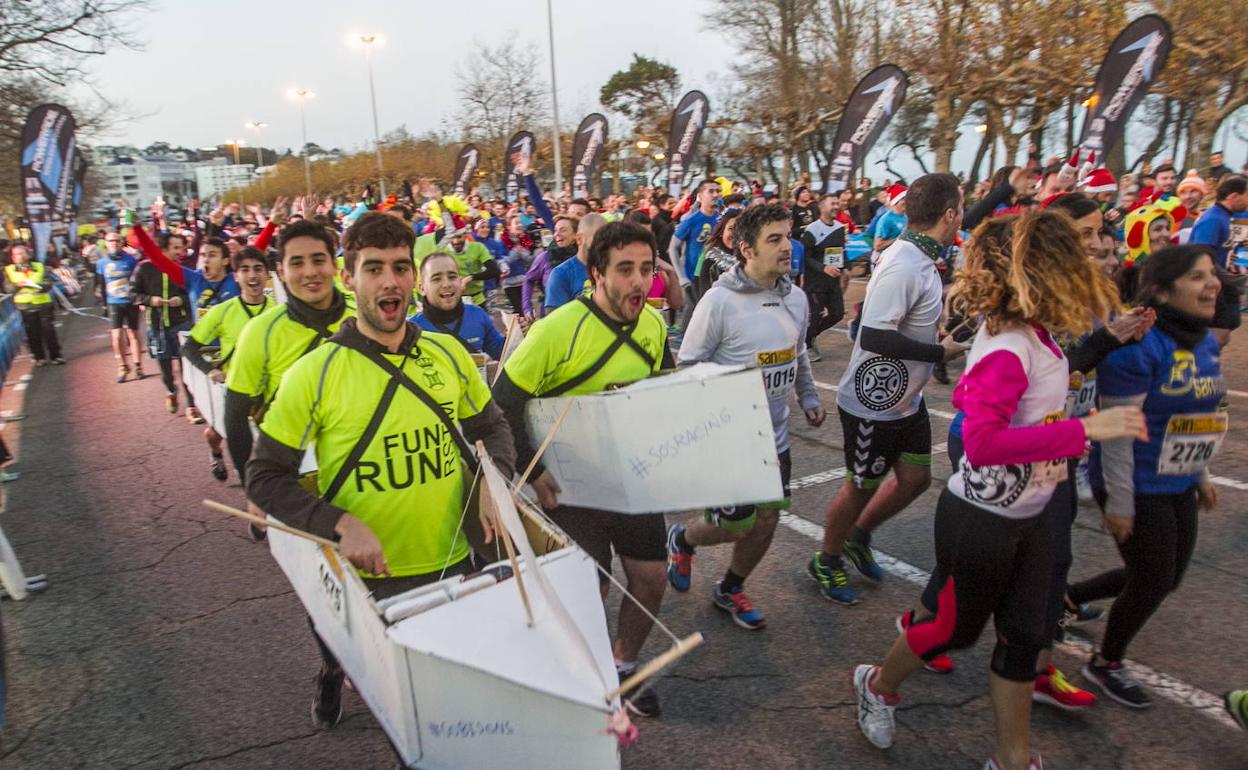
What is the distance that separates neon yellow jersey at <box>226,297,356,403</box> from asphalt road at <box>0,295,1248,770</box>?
4.21 ft

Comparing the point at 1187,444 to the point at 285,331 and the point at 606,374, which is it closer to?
the point at 606,374

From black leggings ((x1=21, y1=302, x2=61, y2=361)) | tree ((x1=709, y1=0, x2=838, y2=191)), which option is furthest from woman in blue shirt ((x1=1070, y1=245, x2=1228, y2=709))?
tree ((x1=709, y1=0, x2=838, y2=191))

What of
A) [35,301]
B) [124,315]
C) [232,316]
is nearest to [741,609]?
[232,316]

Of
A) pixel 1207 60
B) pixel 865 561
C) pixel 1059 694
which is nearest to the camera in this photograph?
pixel 1059 694

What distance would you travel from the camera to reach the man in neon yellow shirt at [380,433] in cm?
249

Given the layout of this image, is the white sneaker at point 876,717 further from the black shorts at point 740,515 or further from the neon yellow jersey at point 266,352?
the neon yellow jersey at point 266,352

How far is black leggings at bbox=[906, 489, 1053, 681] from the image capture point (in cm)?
255

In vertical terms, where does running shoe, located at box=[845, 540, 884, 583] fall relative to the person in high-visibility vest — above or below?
below

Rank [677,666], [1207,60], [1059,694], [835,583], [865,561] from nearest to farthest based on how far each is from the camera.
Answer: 1. [1059,694]
2. [677,666]
3. [835,583]
4. [865,561]
5. [1207,60]

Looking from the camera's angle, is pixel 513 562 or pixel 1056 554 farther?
pixel 1056 554

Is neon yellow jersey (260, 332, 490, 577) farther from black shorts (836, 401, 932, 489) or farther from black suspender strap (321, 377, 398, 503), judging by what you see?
black shorts (836, 401, 932, 489)

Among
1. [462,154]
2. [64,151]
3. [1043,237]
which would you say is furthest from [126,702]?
[462,154]

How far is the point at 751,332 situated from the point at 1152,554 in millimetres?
1775

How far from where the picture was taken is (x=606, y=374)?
10.7 feet
